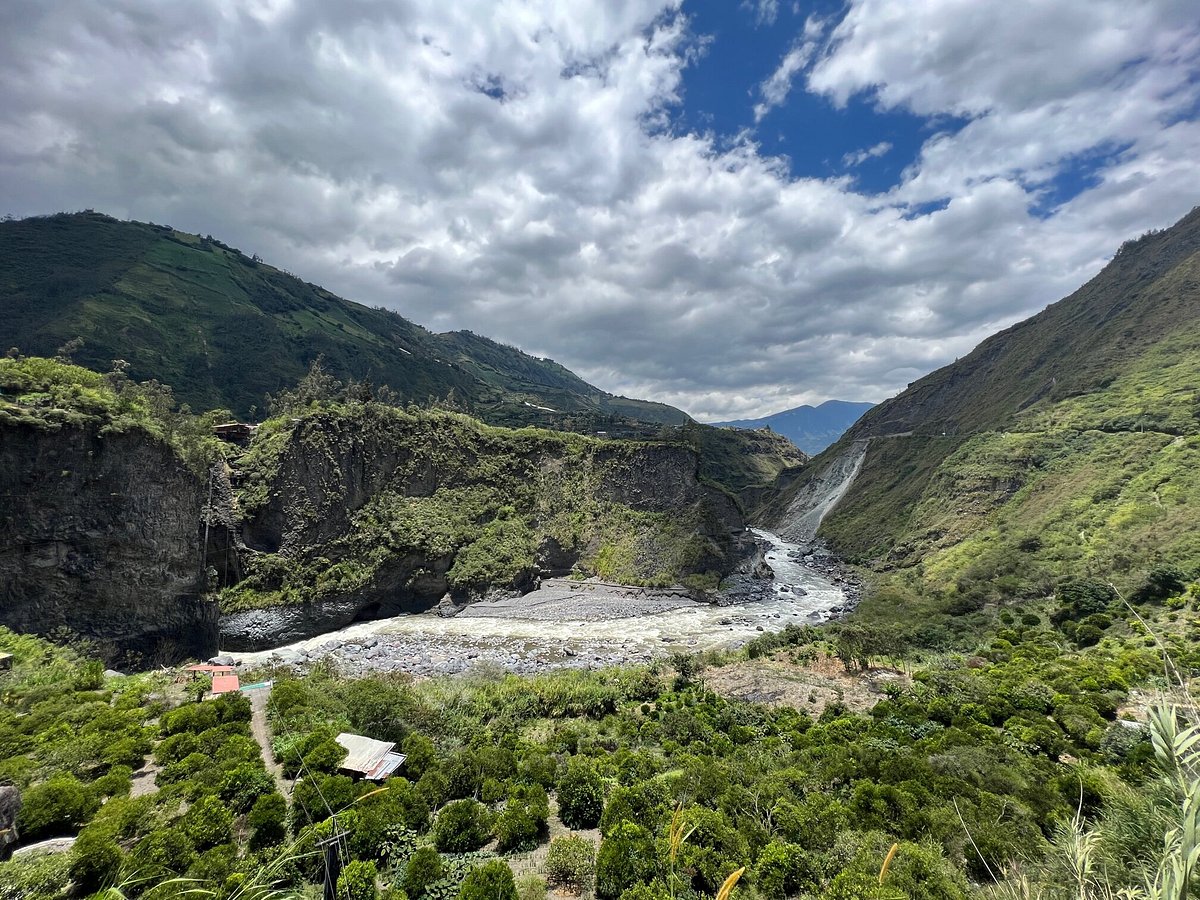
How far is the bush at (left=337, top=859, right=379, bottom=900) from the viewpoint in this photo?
9.59m

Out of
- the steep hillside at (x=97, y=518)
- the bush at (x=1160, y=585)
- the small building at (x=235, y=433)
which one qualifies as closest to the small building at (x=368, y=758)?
the steep hillside at (x=97, y=518)

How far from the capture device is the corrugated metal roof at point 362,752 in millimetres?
14438

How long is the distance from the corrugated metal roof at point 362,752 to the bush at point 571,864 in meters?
6.40

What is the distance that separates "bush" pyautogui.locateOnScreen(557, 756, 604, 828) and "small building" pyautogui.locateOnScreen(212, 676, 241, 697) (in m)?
14.3

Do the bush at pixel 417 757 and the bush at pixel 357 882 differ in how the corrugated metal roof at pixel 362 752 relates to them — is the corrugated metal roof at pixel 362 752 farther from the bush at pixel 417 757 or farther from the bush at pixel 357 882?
the bush at pixel 357 882

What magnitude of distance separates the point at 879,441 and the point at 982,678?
295 feet

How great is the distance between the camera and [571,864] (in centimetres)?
1124

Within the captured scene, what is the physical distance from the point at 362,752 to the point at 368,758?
0.39 metres

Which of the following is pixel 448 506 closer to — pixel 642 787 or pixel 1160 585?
pixel 642 787

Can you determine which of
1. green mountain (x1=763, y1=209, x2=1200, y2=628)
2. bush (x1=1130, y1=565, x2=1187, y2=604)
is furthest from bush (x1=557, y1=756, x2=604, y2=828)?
green mountain (x1=763, y1=209, x2=1200, y2=628)

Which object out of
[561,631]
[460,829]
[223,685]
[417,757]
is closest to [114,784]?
[223,685]

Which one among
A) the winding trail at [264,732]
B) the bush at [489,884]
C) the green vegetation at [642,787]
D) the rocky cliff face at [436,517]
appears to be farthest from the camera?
the rocky cliff face at [436,517]

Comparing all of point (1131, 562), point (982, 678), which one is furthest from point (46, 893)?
point (1131, 562)

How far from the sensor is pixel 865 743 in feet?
56.6
